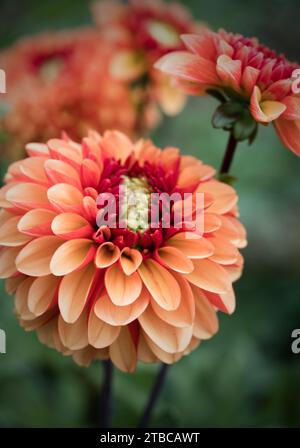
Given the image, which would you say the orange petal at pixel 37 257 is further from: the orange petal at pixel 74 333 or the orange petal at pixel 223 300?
the orange petal at pixel 223 300

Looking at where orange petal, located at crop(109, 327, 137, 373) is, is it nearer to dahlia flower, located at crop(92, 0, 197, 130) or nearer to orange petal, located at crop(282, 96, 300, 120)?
orange petal, located at crop(282, 96, 300, 120)

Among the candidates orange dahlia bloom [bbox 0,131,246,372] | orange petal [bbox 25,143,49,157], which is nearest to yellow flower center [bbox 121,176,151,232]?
orange dahlia bloom [bbox 0,131,246,372]

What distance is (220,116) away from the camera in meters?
0.68

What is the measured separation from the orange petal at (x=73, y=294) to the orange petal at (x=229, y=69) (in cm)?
26

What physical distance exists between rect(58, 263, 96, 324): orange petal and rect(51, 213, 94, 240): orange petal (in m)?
0.04

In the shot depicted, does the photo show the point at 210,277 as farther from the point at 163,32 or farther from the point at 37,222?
the point at 163,32

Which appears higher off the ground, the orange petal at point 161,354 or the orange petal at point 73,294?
the orange petal at point 73,294

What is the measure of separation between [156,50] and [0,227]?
0.60 metres

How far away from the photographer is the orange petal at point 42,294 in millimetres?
617

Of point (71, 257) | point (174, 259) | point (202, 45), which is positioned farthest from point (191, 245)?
point (202, 45)

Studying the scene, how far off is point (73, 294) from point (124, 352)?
0.29ft

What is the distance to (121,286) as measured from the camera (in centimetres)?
61

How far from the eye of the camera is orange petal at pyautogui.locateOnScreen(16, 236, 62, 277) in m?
→ 0.61

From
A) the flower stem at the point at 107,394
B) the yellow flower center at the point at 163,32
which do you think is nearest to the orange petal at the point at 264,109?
the flower stem at the point at 107,394
